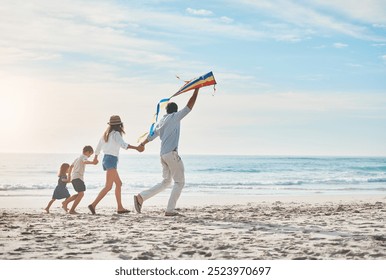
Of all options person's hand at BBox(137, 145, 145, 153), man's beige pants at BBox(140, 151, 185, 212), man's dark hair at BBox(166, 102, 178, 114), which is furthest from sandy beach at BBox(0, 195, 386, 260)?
man's dark hair at BBox(166, 102, 178, 114)

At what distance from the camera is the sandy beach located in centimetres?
463

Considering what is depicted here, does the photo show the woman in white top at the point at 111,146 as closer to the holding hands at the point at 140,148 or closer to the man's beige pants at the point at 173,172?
the holding hands at the point at 140,148

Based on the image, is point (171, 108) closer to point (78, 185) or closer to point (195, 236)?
point (78, 185)

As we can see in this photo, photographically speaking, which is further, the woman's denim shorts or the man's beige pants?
the woman's denim shorts

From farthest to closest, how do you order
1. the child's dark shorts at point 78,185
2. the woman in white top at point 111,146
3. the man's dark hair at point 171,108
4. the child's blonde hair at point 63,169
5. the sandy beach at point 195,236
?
1. the child's blonde hair at point 63,169
2. the child's dark shorts at point 78,185
3. the woman in white top at point 111,146
4. the man's dark hair at point 171,108
5. the sandy beach at point 195,236

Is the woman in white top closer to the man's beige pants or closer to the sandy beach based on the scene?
the sandy beach

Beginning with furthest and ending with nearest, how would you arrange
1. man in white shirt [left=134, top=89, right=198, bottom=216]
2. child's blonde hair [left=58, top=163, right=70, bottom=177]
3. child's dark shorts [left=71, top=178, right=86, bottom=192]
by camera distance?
child's blonde hair [left=58, top=163, right=70, bottom=177] → child's dark shorts [left=71, top=178, right=86, bottom=192] → man in white shirt [left=134, top=89, right=198, bottom=216]

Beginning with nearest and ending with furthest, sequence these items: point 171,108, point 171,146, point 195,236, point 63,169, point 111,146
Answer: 1. point 195,236
2. point 171,146
3. point 171,108
4. point 111,146
5. point 63,169

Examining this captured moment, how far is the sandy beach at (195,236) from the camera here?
463 centimetres

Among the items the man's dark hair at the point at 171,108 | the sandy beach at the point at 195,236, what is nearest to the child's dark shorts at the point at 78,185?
the sandy beach at the point at 195,236

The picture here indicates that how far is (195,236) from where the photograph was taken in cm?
547

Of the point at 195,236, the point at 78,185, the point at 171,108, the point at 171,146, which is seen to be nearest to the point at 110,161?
the point at 78,185
